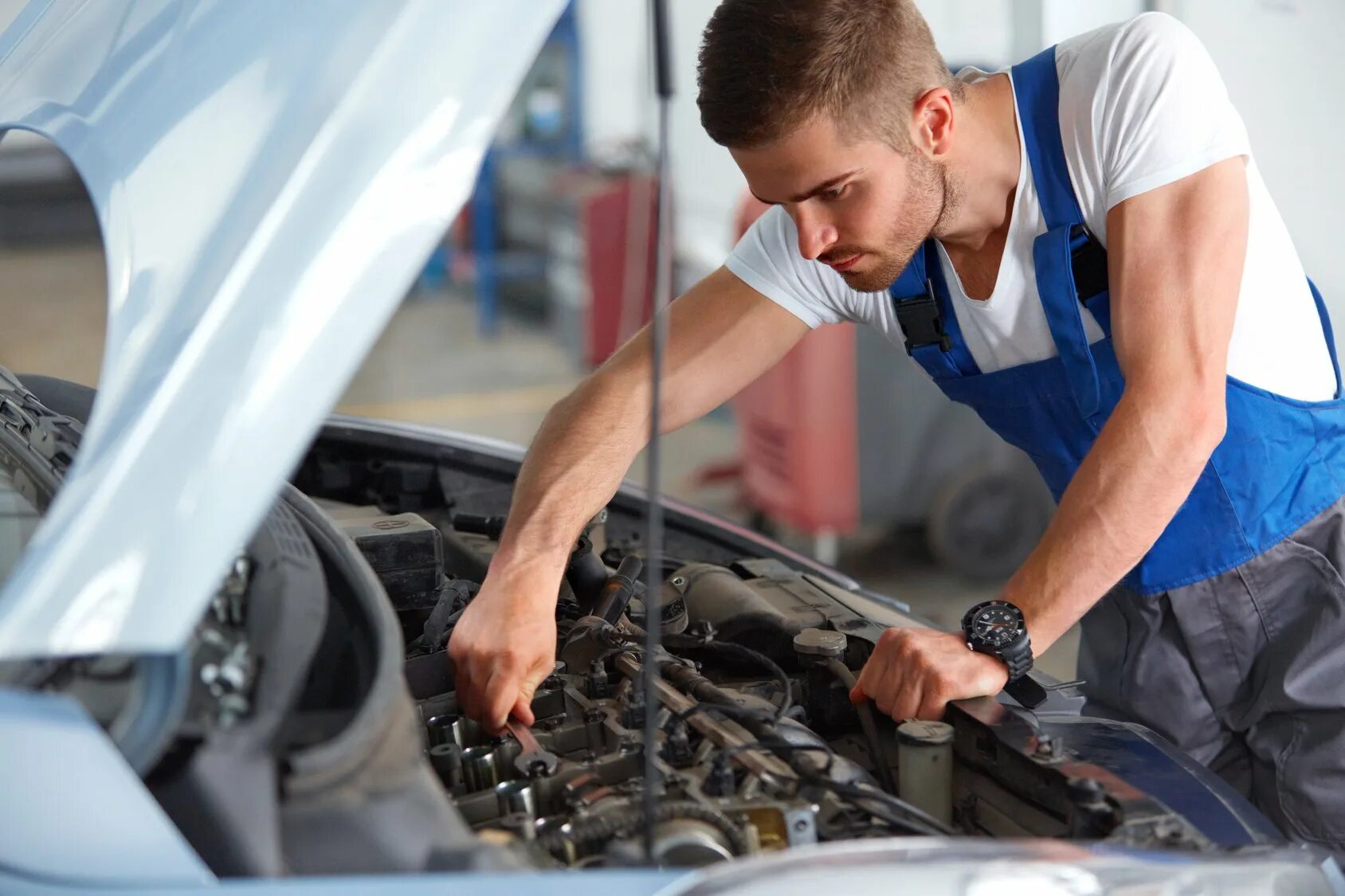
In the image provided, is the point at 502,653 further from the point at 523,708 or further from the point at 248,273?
the point at 248,273

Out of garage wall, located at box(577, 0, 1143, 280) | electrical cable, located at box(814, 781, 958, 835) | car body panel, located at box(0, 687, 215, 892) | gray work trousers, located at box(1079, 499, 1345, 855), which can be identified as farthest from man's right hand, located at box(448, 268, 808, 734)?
garage wall, located at box(577, 0, 1143, 280)

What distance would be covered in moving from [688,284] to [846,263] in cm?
391

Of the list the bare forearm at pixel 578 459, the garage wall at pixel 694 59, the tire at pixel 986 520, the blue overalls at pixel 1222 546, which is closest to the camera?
the blue overalls at pixel 1222 546

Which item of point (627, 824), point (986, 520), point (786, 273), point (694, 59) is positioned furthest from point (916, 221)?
point (694, 59)

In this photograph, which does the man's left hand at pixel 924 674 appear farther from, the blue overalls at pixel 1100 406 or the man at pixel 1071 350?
the blue overalls at pixel 1100 406

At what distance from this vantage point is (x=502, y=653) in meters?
1.43

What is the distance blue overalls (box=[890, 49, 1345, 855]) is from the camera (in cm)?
158

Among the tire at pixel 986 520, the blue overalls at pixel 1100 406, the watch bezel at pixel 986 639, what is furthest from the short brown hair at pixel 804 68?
the tire at pixel 986 520

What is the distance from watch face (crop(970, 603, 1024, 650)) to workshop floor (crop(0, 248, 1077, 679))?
83.9 inches

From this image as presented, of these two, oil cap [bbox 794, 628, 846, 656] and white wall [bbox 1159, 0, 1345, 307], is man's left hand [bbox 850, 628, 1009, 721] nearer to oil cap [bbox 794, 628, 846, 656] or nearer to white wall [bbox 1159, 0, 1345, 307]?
oil cap [bbox 794, 628, 846, 656]

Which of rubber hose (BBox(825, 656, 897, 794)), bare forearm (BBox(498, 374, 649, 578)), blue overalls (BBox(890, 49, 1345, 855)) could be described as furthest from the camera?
bare forearm (BBox(498, 374, 649, 578))

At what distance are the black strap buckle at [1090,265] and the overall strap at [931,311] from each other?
0.19 meters

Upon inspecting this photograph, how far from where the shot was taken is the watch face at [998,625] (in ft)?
4.68

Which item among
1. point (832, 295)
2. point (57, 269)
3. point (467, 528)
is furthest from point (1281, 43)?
point (57, 269)
